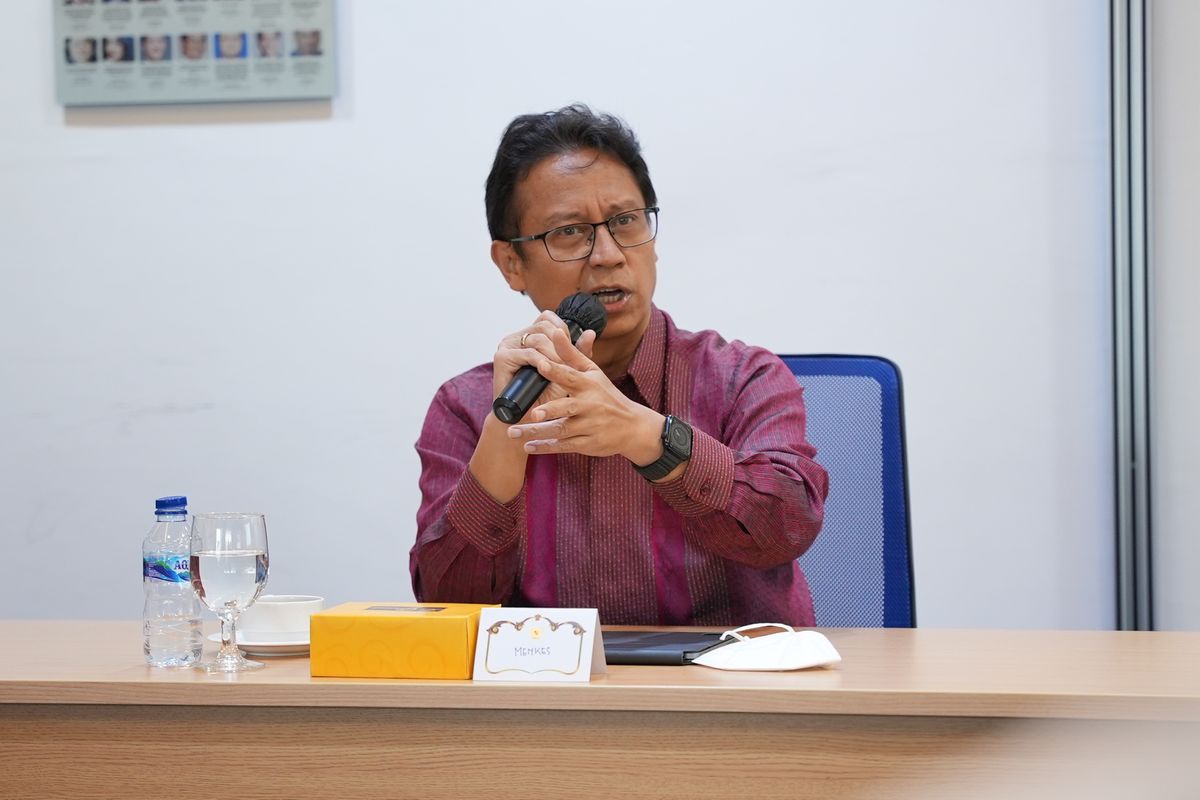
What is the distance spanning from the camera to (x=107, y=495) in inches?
101

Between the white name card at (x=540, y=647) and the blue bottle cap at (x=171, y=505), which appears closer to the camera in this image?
the white name card at (x=540, y=647)

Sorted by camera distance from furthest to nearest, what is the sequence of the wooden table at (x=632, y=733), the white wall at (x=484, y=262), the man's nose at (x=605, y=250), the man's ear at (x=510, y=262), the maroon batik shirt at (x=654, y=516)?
the white wall at (x=484, y=262) < the man's ear at (x=510, y=262) < the man's nose at (x=605, y=250) < the maroon batik shirt at (x=654, y=516) < the wooden table at (x=632, y=733)

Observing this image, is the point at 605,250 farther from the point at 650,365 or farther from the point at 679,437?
the point at 679,437

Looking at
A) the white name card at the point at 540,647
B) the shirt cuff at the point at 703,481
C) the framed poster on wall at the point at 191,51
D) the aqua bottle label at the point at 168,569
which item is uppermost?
the framed poster on wall at the point at 191,51

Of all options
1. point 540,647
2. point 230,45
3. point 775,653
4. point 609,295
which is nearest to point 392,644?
point 540,647

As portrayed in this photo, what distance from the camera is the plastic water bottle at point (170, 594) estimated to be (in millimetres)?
1215

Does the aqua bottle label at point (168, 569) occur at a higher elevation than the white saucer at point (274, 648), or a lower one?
higher

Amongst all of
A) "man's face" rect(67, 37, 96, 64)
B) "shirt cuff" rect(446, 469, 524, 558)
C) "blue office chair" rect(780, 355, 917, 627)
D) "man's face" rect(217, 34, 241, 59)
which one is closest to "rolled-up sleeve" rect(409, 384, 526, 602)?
"shirt cuff" rect(446, 469, 524, 558)

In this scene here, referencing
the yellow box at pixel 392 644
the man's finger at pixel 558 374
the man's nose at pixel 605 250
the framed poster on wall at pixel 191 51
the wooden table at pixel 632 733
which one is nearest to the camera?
the wooden table at pixel 632 733

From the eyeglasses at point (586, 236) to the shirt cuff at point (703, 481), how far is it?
0.36m

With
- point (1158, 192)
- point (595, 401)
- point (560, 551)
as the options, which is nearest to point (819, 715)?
point (595, 401)

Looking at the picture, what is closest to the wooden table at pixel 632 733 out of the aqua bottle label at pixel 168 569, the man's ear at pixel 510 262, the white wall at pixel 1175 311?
the aqua bottle label at pixel 168 569

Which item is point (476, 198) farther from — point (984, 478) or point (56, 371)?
point (984, 478)

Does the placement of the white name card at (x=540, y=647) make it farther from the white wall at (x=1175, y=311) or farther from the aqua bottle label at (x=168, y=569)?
the white wall at (x=1175, y=311)
